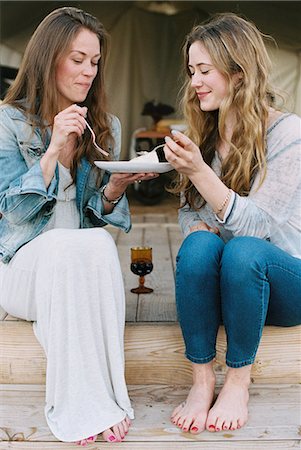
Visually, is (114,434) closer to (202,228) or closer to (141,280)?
(202,228)

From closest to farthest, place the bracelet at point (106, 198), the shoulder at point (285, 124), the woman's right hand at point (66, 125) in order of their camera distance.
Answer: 1. the woman's right hand at point (66, 125)
2. the shoulder at point (285, 124)
3. the bracelet at point (106, 198)

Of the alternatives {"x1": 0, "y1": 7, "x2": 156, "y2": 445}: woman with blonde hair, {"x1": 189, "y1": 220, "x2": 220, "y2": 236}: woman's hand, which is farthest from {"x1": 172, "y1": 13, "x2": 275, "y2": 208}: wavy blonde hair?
{"x1": 0, "y1": 7, "x2": 156, "y2": 445}: woman with blonde hair

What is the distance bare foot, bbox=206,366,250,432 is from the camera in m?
1.83

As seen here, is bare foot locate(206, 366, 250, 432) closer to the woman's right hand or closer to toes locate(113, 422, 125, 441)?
toes locate(113, 422, 125, 441)

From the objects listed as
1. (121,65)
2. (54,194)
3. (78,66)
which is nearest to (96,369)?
(54,194)

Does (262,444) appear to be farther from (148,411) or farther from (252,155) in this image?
(252,155)

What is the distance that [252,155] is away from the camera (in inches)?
78.5

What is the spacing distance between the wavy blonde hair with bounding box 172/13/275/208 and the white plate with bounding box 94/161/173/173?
0.25 meters

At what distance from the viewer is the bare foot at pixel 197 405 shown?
1840mm

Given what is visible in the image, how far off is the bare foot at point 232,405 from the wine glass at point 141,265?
80 cm

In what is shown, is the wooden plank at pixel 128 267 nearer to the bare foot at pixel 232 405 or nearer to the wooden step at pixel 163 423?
the wooden step at pixel 163 423

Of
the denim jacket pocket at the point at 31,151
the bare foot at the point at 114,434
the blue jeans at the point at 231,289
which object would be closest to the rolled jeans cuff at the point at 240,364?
the blue jeans at the point at 231,289

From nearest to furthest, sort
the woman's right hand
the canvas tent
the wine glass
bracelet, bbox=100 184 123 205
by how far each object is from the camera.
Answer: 1. the woman's right hand
2. bracelet, bbox=100 184 123 205
3. the wine glass
4. the canvas tent

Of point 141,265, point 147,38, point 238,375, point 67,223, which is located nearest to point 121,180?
point 67,223
